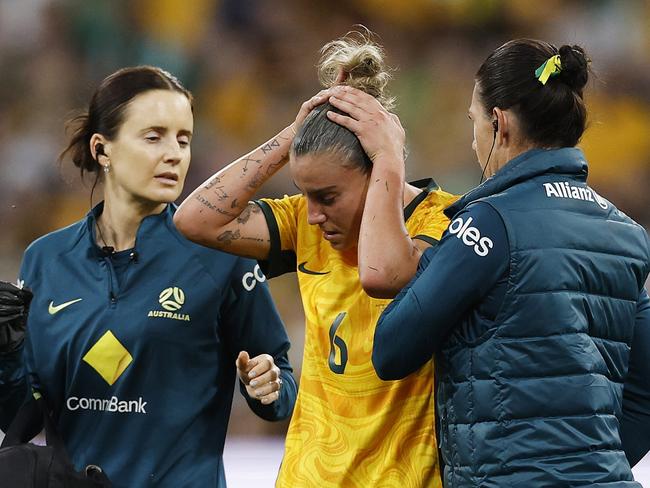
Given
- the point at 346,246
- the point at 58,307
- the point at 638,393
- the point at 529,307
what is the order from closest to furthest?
the point at 529,307 < the point at 638,393 < the point at 346,246 < the point at 58,307

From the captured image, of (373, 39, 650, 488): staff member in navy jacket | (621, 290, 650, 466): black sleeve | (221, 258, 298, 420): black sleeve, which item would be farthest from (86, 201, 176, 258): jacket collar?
(621, 290, 650, 466): black sleeve

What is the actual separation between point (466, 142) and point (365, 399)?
4085mm

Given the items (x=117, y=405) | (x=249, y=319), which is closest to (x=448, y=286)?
(x=249, y=319)

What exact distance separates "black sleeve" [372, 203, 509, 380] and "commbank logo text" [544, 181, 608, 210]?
0.13 metres

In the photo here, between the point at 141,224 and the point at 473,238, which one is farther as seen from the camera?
the point at 141,224

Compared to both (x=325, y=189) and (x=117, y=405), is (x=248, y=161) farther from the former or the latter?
(x=117, y=405)

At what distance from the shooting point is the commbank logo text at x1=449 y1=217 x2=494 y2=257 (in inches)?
74.1

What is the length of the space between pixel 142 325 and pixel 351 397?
649 millimetres

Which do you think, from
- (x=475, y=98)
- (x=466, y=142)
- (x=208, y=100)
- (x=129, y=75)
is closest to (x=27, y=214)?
(x=208, y=100)

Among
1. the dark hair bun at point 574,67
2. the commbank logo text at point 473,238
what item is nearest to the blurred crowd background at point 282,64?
the dark hair bun at point 574,67

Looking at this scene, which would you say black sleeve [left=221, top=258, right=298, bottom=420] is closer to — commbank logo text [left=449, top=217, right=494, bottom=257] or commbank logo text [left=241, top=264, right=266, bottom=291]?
commbank logo text [left=241, top=264, right=266, bottom=291]

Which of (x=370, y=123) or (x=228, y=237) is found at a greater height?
(x=370, y=123)

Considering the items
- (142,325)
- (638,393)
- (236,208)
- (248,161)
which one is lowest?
(638,393)

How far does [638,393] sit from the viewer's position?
7.22 feet
